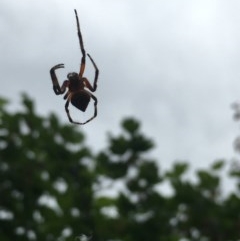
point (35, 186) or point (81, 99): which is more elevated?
point (35, 186)

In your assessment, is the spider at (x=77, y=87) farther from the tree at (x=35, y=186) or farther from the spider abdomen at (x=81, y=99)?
the tree at (x=35, y=186)

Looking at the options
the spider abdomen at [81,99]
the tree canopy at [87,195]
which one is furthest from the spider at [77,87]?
the tree canopy at [87,195]

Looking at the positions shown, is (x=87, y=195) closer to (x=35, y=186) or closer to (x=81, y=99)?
(x=35, y=186)

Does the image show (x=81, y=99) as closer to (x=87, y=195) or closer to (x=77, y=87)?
(x=77, y=87)

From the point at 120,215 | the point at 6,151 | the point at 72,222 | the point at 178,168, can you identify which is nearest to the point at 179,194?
the point at 178,168

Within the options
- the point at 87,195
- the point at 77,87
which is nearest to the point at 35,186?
the point at 87,195

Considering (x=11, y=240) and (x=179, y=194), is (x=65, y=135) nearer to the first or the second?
(x=179, y=194)

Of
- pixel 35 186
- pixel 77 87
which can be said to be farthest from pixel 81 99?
pixel 35 186

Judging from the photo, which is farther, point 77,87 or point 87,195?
point 87,195
